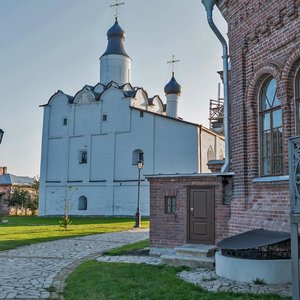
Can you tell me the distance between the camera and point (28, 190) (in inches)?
1795

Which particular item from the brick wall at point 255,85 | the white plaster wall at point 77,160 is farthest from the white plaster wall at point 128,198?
the brick wall at point 255,85

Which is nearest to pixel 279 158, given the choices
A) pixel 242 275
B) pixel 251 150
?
pixel 251 150

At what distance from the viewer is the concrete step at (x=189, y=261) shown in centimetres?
962

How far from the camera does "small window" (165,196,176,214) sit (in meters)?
12.3

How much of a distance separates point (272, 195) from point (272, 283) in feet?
6.50

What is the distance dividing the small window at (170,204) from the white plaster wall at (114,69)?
29792mm

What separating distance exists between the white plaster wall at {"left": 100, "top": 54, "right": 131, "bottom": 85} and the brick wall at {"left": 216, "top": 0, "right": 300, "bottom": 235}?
3061cm

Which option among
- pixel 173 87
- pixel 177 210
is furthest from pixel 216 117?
pixel 177 210

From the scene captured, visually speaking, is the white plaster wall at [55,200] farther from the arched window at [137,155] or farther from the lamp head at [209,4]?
the lamp head at [209,4]

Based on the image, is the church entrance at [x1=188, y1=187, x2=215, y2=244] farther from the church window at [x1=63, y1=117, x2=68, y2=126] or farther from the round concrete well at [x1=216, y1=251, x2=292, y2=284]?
the church window at [x1=63, y1=117, x2=68, y2=126]

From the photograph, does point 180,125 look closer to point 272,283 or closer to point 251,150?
point 251,150

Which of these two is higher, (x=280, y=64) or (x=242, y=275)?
(x=280, y=64)

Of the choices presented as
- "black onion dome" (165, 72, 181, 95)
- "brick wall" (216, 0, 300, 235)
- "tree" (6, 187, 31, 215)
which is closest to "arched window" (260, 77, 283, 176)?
"brick wall" (216, 0, 300, 235)

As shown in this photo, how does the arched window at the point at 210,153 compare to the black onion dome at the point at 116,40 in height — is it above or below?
below
